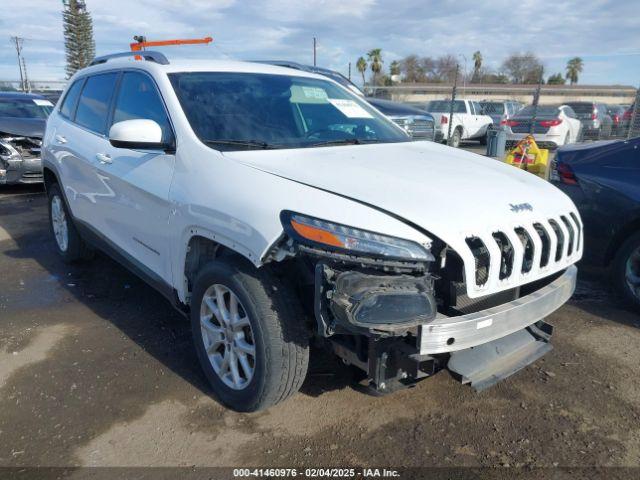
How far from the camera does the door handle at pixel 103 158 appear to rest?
378cm

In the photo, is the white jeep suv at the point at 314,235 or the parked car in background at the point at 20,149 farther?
the parked car in background at the point at 20,149

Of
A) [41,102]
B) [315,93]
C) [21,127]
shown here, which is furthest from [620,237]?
[41,102]

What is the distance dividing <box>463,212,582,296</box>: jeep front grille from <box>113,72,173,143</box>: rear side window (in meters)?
1.87

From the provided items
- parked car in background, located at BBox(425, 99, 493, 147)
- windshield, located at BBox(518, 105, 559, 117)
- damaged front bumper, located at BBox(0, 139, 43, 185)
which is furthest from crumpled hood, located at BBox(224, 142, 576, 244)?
parked car in background, located at BBox(425, 99, 493, 147)

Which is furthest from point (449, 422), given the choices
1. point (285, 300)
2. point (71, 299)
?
point (71, 299)

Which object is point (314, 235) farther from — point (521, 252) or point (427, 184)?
point (521, 252)

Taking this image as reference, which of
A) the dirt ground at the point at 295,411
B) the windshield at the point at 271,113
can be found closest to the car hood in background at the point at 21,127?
the dirt ground at the point at 295,411

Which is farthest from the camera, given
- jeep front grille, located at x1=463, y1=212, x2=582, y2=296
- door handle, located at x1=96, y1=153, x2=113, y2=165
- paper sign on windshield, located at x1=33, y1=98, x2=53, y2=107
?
paper sign on windshield, located at x1=33, y1=98, x2=53, y2=107

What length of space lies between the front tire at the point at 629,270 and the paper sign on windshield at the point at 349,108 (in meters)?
2.31

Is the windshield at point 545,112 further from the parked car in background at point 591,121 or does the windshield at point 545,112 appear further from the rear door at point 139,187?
the rear door at point 139,187

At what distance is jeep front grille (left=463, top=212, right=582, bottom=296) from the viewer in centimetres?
235

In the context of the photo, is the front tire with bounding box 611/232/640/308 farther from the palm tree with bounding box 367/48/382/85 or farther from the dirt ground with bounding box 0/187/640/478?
the palm tree with bounding box 367/48/382/85

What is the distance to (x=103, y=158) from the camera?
3869 millimetres

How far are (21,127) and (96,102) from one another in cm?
604
